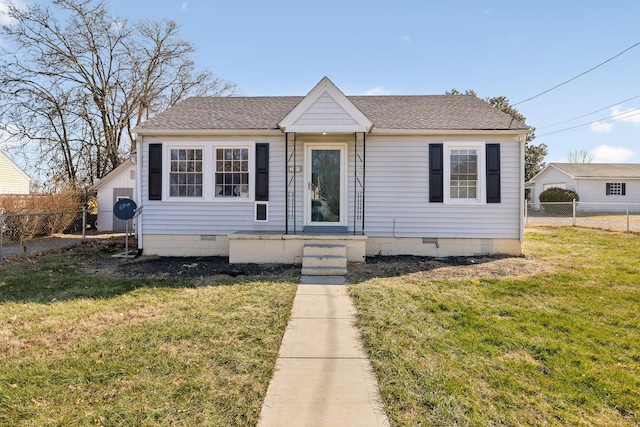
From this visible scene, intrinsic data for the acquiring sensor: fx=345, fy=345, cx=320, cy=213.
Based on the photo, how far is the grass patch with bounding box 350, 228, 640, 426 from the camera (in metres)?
2.65

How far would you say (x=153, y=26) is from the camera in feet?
71.1

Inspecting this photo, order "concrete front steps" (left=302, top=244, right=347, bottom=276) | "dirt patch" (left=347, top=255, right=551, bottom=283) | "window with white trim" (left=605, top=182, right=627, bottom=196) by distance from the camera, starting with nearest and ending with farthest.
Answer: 1. "dirt patch" (left=347, top=255, right=551, bottom=283)
2. "concrete front steps" (left=302, top=244, right=347, bottom=276)
3. "window with white trim" (left=605, top=182, right=627, bottom=196)

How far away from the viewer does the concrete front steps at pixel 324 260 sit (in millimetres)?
7262

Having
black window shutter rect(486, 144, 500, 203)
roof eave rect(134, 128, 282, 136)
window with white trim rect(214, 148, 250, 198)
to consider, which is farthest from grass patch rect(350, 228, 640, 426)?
roof eave rect(134, 128, 282, 136)

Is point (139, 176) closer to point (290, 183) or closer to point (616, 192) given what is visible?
point (290, 183)

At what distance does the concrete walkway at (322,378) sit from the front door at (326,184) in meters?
4.51

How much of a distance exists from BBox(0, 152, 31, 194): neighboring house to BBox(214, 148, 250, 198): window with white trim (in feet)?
78.2

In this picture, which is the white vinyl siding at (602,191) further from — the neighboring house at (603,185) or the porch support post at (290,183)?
the porch support post at (290,183)

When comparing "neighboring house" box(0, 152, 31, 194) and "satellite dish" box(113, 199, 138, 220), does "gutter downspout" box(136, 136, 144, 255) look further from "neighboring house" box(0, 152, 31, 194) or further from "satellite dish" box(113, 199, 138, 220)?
"neighboring house" box(0, 152, 31, 194)

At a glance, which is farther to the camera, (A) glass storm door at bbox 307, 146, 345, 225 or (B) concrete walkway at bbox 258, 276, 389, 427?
(A) glass storm door at bbox 307, 146, 345, 225

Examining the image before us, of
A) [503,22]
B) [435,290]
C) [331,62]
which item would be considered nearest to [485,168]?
[435,290]

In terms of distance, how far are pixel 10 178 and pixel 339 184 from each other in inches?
1106

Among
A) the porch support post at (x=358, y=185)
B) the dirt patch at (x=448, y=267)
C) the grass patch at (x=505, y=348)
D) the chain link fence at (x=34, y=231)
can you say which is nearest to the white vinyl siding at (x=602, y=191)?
the dirt patch at (x=448, y=267)

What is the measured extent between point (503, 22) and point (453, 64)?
312 cm
